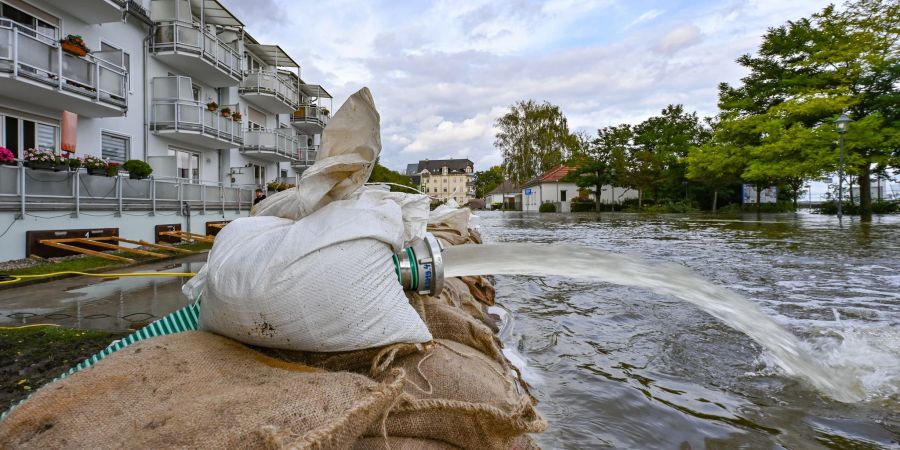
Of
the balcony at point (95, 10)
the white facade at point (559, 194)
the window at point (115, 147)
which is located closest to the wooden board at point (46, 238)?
the window at point (115, 147)

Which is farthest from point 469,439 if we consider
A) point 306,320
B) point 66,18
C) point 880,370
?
point 66,18

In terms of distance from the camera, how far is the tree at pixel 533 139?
5512cm

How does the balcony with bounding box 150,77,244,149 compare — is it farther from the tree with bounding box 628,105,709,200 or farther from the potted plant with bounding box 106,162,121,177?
the tree with bounding box 628,105,709,200

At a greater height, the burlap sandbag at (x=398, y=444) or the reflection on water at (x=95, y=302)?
the burlap sandbag at (x=398, y=444)

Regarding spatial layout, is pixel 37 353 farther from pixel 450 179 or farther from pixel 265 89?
pixel 450 179

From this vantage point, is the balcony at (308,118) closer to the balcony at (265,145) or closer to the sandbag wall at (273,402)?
the balcony at (265,145)

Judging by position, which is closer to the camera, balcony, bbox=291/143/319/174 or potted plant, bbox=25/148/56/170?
potted plant, bbox=25/148/56/170

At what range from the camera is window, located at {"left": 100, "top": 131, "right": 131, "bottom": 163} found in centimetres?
1467

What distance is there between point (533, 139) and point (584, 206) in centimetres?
1157

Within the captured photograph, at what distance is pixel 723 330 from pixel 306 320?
362 centimetres

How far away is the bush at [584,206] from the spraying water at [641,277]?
46.7 meters

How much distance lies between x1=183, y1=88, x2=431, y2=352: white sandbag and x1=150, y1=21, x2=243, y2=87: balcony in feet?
60.3

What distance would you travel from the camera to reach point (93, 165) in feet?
35.8

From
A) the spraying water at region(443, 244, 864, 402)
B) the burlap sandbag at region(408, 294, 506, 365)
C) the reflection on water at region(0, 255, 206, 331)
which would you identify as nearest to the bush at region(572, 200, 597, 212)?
the reflection on water at region(0, 255, 206, 331)
